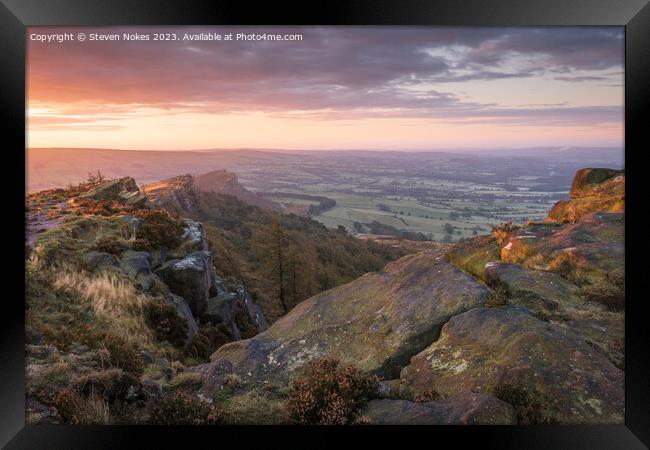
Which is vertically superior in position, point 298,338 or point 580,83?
point 580,83

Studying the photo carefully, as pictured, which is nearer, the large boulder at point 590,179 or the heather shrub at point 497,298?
the heather shrub at point 497,298

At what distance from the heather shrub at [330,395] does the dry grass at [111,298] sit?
332 cm

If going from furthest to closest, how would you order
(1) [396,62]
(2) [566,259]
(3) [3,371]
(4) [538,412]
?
(1) [396,62] → (2) [566,259] → (3) [3,371] → (4) [538,412]

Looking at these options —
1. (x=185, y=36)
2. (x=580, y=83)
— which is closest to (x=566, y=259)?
(x=580, y=83)

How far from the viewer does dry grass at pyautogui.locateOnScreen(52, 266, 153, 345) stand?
9906 millimetres

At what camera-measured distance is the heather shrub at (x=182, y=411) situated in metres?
9.05

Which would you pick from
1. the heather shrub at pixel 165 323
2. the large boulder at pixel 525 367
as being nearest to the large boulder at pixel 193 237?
the heather shrub at pixel 165 323

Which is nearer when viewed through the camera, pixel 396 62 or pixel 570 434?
pixel 570 434

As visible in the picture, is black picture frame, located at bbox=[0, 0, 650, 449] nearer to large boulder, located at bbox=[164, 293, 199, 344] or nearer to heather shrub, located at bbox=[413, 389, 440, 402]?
heather shrub, located at bbox=[413, 389, 440, 402]

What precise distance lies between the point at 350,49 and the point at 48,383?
868 centimetres

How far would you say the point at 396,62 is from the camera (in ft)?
33.9

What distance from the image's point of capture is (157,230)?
37.9ft

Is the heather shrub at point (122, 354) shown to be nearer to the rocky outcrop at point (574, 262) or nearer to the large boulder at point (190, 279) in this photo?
the large boulder at point (190, 279)

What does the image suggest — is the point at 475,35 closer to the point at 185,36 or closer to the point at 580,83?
the point at 580,83
